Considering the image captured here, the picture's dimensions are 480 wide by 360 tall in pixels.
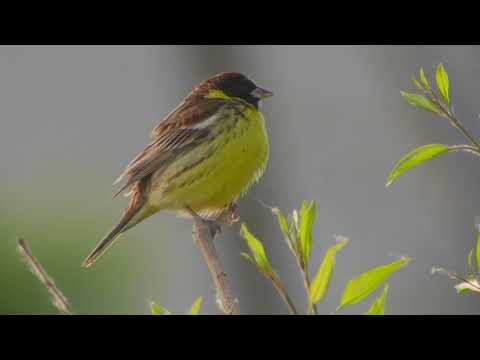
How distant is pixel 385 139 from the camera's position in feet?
35.7

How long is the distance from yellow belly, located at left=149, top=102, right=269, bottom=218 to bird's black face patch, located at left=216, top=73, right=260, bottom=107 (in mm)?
324

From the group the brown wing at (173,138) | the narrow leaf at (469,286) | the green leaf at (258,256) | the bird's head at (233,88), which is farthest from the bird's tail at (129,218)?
the narrow leaf at (469,286)

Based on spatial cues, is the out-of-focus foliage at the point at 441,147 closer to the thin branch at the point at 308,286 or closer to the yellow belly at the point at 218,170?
the thin branch at the point at 308,286

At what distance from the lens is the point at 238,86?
18.1ft

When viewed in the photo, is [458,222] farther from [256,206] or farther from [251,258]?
[251,258]

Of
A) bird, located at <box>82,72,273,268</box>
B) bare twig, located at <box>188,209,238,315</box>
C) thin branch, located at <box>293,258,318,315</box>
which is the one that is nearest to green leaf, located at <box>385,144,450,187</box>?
thin branch, located at <box>293,258,318,315</box>

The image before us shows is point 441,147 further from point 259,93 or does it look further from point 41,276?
point 259,93

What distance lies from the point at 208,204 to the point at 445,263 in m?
5.18

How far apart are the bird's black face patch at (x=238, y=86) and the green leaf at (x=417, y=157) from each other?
3674 millimetres

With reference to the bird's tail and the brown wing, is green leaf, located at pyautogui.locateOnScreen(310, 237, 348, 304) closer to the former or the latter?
the bird's tail

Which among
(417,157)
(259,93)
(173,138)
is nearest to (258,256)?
(417,157)

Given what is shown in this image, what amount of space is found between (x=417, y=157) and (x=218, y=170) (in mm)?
3103

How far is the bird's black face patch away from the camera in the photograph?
5.46 metres

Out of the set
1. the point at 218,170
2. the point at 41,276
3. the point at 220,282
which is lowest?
the point at 218,170
